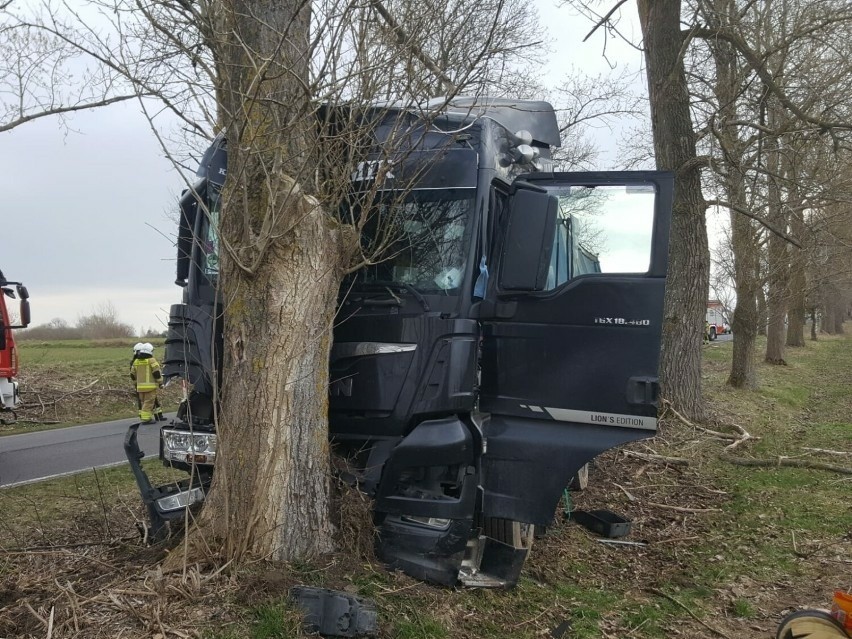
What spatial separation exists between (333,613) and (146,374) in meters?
9.88

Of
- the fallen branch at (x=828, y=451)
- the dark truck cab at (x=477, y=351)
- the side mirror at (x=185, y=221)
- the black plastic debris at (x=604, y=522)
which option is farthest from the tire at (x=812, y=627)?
the fallen branch at (x=828, y=451)

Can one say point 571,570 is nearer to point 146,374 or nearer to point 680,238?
point 680,238

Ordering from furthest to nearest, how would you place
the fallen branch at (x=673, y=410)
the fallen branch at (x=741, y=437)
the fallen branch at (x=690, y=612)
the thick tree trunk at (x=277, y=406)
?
the fallen branch at (x=673, y=410) < the fallen branch at (x=741, y=437) < the fallen branch at (x=690, y=612) < the thick tree trunk at (x=277, y=406)

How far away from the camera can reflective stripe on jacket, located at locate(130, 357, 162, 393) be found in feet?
40.4

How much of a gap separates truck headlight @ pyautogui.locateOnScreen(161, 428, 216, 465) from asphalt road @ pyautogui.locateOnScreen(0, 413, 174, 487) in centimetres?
496

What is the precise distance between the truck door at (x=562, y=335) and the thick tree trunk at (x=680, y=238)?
650cm

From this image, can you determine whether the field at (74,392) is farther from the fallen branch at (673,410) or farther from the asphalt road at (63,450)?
the fallen branch at (673,410)

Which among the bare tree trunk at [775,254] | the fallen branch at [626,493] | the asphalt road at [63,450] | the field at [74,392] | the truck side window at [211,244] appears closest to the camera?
the truck side window at [211,244]

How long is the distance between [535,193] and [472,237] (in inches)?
19.5

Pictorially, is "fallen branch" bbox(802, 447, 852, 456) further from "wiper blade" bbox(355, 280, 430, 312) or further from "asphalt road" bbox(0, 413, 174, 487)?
"asphalt road" bbox(0, 413, 174, 487)

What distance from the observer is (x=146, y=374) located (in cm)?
1241

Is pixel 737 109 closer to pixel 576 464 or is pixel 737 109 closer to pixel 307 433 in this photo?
pixel 576 464

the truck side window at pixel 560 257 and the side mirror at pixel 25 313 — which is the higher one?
the truck side window at pixel 560 257

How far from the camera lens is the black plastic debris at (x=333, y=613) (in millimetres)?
3590
